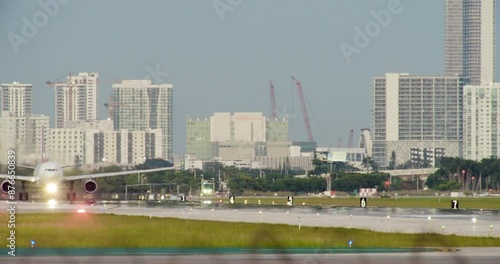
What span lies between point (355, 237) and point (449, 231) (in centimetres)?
930

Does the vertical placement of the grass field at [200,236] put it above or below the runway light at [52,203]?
above

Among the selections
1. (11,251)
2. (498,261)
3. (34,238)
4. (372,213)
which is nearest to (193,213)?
(372,213)

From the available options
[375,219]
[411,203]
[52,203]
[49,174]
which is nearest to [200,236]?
[375,219]

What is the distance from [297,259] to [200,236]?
17979 millimetres

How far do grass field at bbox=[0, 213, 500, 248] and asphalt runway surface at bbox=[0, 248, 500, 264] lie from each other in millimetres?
7469

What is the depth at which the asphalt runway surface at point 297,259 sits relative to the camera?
196 ft

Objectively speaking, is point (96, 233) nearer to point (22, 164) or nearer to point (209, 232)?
point (209, 232)

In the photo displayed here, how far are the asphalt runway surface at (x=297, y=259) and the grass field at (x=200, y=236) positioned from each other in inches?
294

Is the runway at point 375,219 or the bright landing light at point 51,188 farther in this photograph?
the bright landing light at point 51,188

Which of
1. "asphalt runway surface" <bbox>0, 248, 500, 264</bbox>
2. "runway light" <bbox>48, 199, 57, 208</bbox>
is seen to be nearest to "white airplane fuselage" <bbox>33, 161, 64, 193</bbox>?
"runway light" <bbox>48, 199, 57, 208</bbox>

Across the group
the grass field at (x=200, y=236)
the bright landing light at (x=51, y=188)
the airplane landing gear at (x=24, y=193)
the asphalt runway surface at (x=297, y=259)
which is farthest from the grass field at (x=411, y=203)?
the asphalt runway surface at (x=297, y=259)

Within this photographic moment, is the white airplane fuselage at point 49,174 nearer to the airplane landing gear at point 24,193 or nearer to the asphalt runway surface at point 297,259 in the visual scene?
the airplane landing gear at point 24,193

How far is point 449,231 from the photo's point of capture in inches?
3356

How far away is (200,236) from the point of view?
7875 cm
